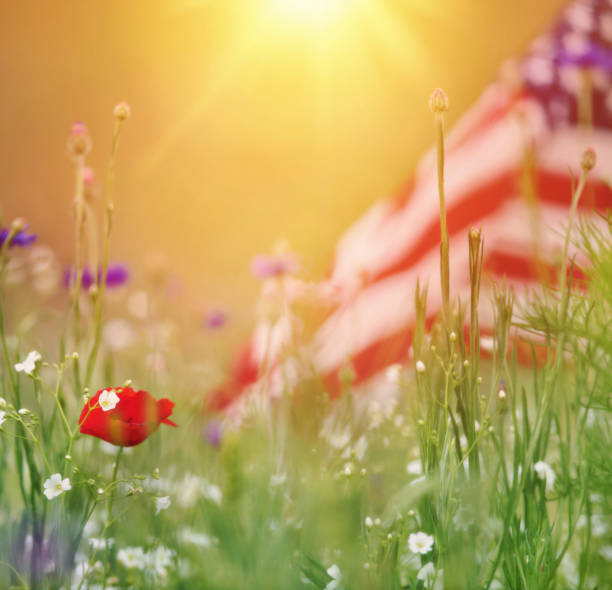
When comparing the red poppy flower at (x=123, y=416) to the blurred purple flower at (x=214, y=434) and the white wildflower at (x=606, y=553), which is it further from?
the blurred purple flower at (x=214, y=434)

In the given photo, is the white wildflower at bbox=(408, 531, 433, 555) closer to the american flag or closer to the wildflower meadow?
the wildflower meadow

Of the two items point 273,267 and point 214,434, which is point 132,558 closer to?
point 214,434

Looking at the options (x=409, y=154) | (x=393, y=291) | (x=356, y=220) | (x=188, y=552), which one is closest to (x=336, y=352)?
(x=393, y=291)

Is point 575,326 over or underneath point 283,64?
underneath

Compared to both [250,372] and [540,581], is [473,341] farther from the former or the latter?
[250,372]

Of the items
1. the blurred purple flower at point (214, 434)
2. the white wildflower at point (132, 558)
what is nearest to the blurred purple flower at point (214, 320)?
the blurred purple flower at point (214, 434)

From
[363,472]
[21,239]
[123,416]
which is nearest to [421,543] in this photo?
[363,472]
